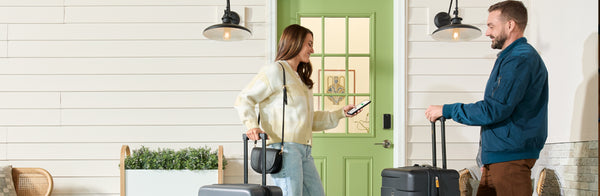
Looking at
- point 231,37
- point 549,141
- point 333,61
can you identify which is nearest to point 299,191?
point 231,37

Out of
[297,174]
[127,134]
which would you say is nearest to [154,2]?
[127,134]

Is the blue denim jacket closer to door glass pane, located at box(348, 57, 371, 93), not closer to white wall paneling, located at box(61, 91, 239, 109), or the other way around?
door glass pane, located at box(348, 57, 371, 93)

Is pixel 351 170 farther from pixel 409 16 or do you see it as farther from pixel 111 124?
pixel 111 124

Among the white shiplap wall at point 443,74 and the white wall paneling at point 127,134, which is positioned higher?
the white shiplap wall at point 443,74

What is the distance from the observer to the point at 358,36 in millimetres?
4402

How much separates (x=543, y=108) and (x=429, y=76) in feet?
5.59

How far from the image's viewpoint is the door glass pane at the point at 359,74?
4.39 metres

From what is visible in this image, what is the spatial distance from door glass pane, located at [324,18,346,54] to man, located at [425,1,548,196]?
1.82 metres

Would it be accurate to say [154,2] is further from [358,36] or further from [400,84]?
[400,84]

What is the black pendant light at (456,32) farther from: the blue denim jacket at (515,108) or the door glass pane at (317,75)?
the blue denim jacket at (515,108)

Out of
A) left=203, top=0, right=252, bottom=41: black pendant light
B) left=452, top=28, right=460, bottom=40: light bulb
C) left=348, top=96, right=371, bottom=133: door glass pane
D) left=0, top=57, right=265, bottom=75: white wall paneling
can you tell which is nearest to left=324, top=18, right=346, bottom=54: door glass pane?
left=348, top=96, right=371, bottom=133: door glass pane

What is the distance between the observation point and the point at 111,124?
425 centimetres

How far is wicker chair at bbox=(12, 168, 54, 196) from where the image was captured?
4008mm

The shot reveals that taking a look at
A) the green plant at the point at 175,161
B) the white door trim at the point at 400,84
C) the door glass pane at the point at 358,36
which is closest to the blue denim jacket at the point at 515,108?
the white door trim at the point at 400,84
